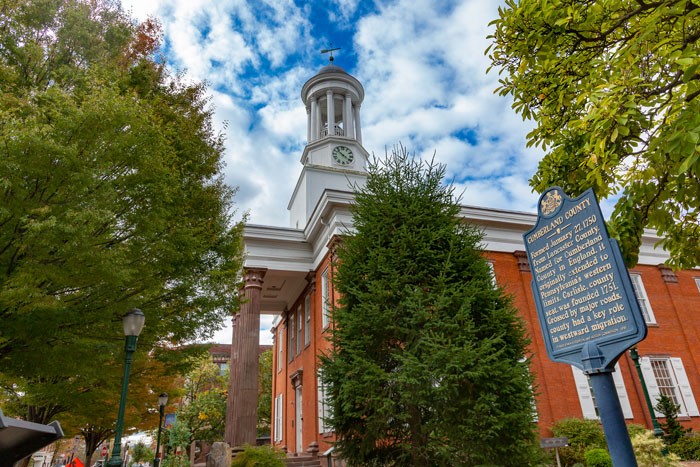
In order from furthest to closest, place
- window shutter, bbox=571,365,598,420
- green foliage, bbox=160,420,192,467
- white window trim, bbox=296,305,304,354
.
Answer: white window trim, bbox=296,305,304,354 < green foliage, bbox=160,420,192,467 < window shutter, bbox=571,365,598,420

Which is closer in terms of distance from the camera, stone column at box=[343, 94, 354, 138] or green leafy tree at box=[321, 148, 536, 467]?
green leafy tree at box=[321, 148, 536, 467]

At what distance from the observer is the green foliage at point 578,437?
1719 cm

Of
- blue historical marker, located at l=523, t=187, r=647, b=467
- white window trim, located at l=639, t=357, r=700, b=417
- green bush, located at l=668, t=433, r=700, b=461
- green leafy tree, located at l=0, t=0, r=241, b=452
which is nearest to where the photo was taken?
blue historical marker, located at l=523, t=187, r=647, b=467

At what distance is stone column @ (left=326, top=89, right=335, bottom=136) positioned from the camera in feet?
101

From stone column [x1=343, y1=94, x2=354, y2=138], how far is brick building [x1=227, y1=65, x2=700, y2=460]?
2.10 m

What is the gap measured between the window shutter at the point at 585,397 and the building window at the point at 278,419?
1872 centimetres

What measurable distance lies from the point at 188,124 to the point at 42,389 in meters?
7.71

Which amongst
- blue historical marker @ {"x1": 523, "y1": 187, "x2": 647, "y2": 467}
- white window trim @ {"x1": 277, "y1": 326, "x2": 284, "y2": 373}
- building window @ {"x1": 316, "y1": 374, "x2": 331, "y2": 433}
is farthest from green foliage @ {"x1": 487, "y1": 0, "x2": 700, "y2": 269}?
white window trim @ {"x1": 277, "y1": 326, "x2": 284, "y2": 373}

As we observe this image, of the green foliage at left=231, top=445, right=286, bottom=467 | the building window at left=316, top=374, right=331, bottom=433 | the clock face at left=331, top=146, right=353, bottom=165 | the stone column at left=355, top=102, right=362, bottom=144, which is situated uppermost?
the stone column at left=355, top=102, right=362, bottom=144

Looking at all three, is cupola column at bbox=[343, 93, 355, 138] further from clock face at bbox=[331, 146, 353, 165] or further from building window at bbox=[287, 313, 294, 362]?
building window at bbox=[287, 313, 294, 362]

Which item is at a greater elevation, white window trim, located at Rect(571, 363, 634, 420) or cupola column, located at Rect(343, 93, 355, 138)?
cupola column, located at Rect(343, 93, 355, 138)

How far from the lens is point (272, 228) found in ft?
77.8

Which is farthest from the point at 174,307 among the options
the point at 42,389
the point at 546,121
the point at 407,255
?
the point at 546,121

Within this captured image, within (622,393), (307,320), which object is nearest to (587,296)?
(622,393)
